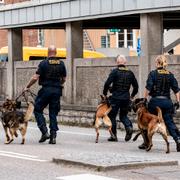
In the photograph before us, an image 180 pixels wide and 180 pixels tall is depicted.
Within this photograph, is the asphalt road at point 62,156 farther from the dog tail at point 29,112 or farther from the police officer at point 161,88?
the police officer at point 161,88

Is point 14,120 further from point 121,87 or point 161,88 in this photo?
point 161,88

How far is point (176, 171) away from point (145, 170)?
1.54 ft

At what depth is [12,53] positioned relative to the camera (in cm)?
2675

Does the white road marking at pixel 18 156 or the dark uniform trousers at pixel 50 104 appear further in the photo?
the dark uniform trousers at pixel 50 104

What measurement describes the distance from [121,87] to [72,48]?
761 cm

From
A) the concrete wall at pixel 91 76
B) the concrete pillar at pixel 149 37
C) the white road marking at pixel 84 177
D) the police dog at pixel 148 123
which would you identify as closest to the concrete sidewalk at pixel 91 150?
the police dog at pixel 148 123

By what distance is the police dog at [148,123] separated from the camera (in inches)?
546

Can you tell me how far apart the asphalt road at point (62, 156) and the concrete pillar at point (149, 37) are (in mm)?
2812

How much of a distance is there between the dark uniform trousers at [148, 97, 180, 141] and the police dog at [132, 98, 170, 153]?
15cm

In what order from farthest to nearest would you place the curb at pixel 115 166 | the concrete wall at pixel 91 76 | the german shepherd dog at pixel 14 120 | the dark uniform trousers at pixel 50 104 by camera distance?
the concrete wall at pixel 91 76
the dark uniform trousers at pixel 50 104
the german shepherd dog at pixel 14 120
the curb at pixel 115 166

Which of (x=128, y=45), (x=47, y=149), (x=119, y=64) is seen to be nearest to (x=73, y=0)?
(x=119, y=64)

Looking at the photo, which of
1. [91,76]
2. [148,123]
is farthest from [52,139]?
[91,76]

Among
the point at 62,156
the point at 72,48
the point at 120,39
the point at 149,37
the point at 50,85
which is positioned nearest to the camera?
the point at 62,156

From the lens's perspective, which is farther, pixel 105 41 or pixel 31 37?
pixel 105 41
